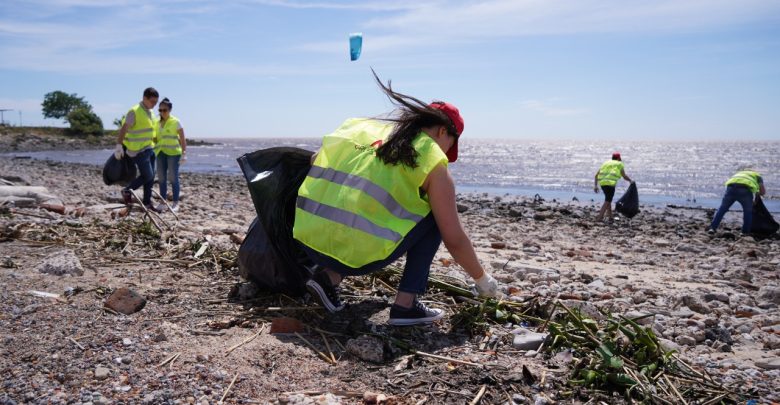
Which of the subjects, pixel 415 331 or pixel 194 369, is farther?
pixel 415 331

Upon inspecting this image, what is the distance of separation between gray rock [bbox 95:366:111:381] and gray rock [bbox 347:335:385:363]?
42.9 inches

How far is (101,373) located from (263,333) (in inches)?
32.9

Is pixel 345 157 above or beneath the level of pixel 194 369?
above

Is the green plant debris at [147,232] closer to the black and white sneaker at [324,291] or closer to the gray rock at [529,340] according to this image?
the black and white sneaker at [324,291]

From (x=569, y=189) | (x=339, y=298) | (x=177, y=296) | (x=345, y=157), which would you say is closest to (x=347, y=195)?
(x=345, y=157)

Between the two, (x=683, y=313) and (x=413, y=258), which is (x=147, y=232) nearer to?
(x=413, y=258)

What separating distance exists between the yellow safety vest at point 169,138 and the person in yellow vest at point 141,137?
763mm

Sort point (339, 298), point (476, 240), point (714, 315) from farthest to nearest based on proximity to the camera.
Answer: point (476, 240), point (714, 315), point (339, 298)

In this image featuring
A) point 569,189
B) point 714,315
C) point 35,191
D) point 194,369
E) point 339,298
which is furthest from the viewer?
point 569,189

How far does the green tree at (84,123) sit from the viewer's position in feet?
196

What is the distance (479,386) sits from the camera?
8.98ft

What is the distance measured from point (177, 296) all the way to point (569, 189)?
21837 mm

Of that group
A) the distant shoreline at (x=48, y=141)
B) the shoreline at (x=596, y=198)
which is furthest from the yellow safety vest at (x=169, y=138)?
the distant shoreline at (x=48, y=141)

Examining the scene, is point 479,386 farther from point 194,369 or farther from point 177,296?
point 177,296
